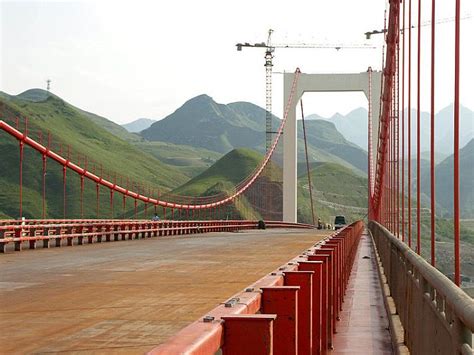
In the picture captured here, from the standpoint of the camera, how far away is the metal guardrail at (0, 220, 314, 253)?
26.4m

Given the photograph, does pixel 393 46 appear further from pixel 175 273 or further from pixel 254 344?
pixel 254 344

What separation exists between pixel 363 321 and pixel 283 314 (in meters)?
8.33

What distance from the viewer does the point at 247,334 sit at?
3.90 metres

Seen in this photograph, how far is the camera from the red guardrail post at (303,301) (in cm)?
668

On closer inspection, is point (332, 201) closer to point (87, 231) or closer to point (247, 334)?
point (87, 231)

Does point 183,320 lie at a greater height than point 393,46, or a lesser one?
lesser

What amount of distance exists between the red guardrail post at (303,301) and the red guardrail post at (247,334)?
2.70 m

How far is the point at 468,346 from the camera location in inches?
178

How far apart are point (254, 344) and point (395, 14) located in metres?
24.5

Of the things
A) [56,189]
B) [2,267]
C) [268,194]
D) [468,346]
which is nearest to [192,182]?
[56,189]

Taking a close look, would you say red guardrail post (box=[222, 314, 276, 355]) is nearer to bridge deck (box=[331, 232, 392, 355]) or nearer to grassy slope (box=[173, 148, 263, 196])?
bridge deck (box=[331, 232, 392, 355])

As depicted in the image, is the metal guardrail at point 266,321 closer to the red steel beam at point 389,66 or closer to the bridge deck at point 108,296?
the bridge deck at point 108,296

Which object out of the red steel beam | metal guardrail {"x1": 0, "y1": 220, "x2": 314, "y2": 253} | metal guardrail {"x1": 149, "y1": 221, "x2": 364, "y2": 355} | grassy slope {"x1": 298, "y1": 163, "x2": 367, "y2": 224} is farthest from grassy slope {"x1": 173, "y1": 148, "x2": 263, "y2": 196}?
metal guardrail {"x1": 149, "y1": 221, "x2": 364, "y2": 355}

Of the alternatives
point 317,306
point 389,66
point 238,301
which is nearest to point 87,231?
point 389,66
